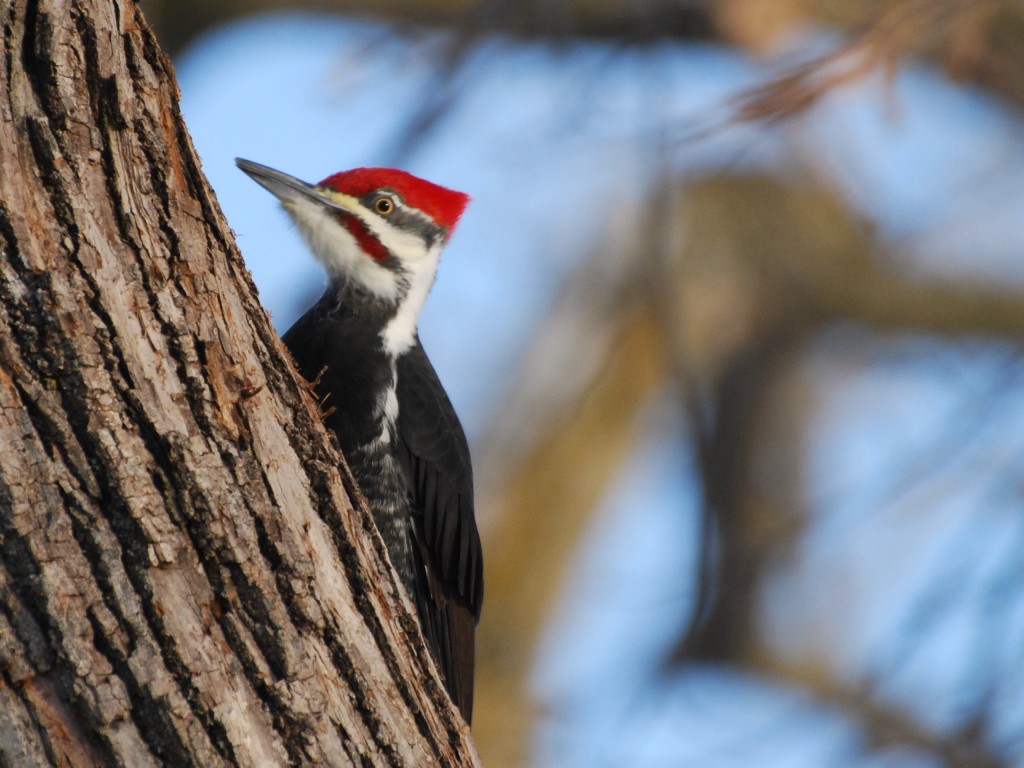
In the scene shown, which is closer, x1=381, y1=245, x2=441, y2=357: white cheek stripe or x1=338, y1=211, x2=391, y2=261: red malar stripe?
x1=381, y1=245, x2=441, y2=357: white cheek stripe

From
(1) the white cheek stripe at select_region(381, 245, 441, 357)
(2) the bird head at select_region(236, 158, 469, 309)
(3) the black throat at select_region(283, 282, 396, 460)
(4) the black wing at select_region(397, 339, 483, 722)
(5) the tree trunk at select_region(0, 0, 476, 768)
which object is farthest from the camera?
(2) the bird head at select_region(236, 158, 469, 309)

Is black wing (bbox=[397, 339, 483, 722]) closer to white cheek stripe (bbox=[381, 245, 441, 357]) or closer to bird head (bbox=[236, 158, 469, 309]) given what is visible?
white cheek stripe (bbox=[381, 245, 441, 357])

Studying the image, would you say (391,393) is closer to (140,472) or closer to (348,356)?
(348,356)

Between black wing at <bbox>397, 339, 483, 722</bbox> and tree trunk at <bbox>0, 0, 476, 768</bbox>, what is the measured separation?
1539 mm

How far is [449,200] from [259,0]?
2958 millimetres

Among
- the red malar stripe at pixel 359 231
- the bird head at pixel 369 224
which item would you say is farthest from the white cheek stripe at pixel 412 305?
the red malar stripe at pixel 359 231

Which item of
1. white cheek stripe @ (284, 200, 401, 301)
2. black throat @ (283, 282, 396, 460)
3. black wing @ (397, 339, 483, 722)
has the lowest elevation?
black wing @ (397, 339, 483, 722)

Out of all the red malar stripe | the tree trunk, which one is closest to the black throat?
the red malar stripe

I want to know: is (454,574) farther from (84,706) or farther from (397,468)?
(84,706)

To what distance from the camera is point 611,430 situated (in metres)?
9.63

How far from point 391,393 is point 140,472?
70.6 inches

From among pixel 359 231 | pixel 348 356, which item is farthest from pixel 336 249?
pixel 348 356

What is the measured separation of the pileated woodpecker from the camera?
3.75m

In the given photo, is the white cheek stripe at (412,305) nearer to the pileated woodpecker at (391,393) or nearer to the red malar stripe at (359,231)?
the pileated woodpecker at (391,393)
